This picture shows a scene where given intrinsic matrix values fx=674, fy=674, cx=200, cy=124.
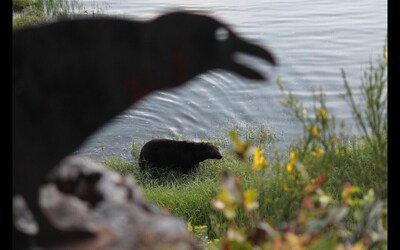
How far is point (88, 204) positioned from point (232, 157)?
3743 mm

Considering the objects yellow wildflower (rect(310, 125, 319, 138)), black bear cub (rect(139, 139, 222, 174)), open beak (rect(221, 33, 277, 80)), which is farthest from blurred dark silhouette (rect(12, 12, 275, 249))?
black bear cub (rect(139, 139, 222, 174))

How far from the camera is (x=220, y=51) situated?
52.7 inches

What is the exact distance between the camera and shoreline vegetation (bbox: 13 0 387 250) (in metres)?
1.43

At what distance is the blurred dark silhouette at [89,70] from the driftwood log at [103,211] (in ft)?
0.15

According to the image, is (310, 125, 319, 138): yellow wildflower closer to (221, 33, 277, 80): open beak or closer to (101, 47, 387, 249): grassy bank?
(101, 47, 387, 249): grassy bank

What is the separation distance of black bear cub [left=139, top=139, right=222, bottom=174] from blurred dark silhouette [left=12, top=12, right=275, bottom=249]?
3432mm

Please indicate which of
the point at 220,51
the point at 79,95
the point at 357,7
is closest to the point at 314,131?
the point at 220,51

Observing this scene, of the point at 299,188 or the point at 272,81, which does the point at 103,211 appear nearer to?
the point at 299,188

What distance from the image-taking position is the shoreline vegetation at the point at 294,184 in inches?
56.4

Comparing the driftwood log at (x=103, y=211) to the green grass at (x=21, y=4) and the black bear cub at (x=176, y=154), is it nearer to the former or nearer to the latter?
the black bear cub at (x=176, y=154)

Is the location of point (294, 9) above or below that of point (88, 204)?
below

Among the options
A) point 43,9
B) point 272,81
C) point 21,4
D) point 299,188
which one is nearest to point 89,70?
point 299,188
